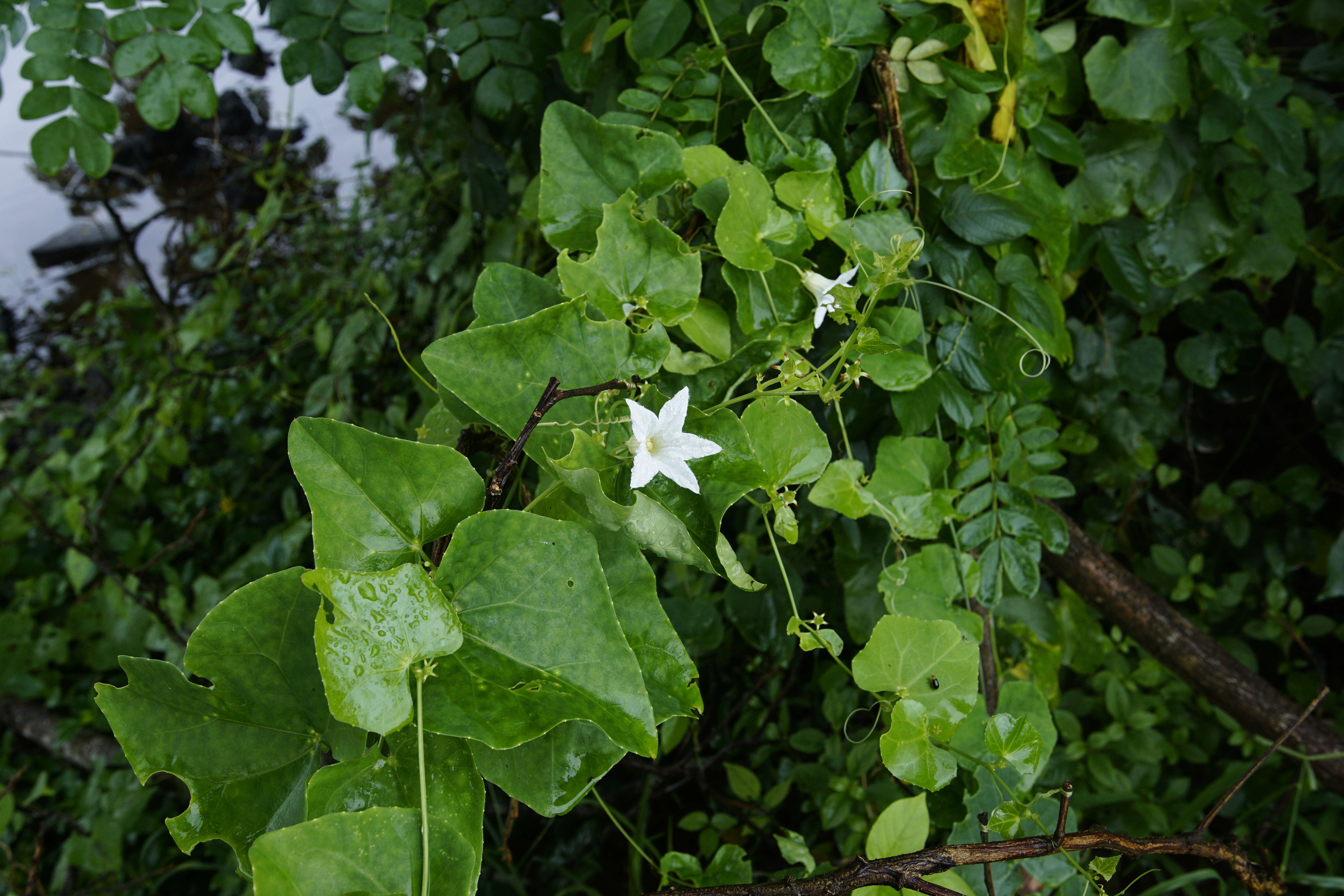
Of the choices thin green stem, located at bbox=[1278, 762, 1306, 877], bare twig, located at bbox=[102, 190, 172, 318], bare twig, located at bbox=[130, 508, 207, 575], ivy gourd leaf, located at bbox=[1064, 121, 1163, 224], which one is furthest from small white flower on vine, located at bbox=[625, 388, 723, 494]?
bare twig, located at bbox=[102, 190, 172, 318]

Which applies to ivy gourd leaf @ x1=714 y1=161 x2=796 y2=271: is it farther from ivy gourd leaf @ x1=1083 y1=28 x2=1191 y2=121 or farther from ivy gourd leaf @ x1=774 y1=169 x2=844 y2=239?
ivy gourd leaf @ x1=1083 y1=28 x2=1191 y2=121

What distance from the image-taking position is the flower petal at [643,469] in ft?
1.39

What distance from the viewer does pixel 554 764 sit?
44 cm

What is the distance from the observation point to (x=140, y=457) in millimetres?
1913

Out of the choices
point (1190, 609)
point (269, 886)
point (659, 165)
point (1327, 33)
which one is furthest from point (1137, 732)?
point (269, 886)

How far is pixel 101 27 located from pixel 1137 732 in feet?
6.49

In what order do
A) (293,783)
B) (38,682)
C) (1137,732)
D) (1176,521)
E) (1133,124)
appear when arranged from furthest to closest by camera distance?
(38,682)
(1176,521)
(1137,732)
(1133,124)
(293,783)

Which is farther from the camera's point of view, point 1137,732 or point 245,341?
point 245,341

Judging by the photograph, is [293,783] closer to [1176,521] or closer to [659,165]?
[659,165]

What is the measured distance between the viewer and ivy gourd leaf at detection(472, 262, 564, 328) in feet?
1.73

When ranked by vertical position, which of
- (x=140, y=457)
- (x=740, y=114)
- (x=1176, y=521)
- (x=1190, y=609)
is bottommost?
(x=1190, y=609)

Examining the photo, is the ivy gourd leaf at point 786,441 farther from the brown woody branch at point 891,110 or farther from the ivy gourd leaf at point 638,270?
the brown woody branch at point 891,110

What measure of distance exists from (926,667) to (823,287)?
32cm

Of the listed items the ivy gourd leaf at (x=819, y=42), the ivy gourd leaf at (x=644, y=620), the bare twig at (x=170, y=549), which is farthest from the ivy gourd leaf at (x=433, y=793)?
the bare twig at (x=170, y=549)
